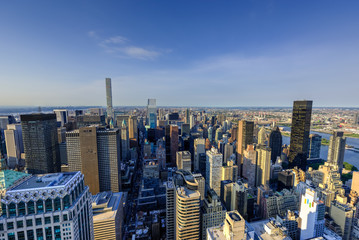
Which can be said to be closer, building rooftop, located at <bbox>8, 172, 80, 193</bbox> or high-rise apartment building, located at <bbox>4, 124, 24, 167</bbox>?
building rooftop, located at <bbox>8, 172, 80, 193</bbox>

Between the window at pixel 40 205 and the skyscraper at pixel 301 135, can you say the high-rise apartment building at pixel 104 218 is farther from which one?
the skyscraper at pixel 301 135

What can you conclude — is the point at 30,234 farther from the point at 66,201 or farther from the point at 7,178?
the point at 7,178

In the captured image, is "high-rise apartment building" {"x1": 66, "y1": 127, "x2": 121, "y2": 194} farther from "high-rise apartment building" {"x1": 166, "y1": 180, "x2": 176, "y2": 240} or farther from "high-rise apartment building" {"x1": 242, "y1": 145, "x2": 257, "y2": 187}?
"high-rise apartment building" {"x1": 242, "y1": 145, "x2": 257, "y2": 187}

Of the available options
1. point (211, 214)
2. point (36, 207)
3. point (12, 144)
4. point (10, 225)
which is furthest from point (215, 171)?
point (12, 144)

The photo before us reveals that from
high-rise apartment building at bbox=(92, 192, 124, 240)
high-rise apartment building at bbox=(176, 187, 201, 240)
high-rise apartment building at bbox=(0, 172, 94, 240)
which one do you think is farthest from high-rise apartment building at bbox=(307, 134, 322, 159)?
high-rise apartment building at bbox=(0, 172, 94, 240)

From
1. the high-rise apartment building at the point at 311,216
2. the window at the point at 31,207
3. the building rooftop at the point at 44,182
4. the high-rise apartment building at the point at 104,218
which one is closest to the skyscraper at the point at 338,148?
the high-rise apartment building at the point at 311,216

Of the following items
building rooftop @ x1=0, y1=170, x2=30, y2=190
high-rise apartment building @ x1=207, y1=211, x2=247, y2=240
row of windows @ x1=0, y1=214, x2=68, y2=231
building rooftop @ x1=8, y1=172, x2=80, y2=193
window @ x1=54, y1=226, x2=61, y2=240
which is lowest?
high-rise apartment building @ x1=207, y1=211, x2=247, y2=240
